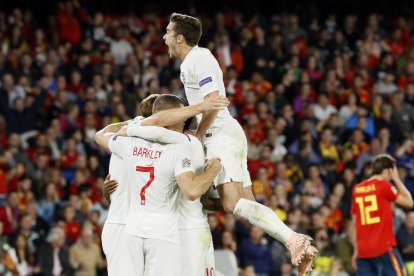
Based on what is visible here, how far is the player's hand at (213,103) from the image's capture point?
8.27 metres

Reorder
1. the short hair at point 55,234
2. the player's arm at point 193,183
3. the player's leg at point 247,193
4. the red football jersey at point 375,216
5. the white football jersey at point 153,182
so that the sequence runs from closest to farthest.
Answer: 1. the player's arm at point 193,183
2. the white football jersey at point 153,182
3. the player's leg at point 247,193
4. the red football jersey at point 375,216
5. the short hair at point 55,234

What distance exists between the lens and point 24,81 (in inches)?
656

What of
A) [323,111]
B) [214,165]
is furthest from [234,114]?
[214,165]

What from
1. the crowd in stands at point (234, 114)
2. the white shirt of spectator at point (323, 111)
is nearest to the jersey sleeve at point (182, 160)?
the crowd in stands at point (234, 114)

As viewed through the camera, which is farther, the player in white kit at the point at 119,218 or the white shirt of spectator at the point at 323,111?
the white shirt of spectator at the point at 323,111

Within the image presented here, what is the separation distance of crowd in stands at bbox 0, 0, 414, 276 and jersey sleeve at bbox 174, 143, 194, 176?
20.4 feet

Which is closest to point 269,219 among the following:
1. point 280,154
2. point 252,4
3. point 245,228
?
point 245,228

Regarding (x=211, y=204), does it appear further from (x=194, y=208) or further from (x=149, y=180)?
(x=149, y=180)

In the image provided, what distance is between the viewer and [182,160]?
26.2 feet

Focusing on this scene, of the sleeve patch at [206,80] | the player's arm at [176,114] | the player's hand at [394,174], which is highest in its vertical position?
the sleeve patch at [206,80]

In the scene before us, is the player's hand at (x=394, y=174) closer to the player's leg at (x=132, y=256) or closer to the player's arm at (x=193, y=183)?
the player's arm at (x=193, y=183)

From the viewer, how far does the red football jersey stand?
1145 cm

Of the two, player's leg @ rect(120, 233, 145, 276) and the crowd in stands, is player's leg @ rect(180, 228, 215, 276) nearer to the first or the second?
player's leg @ rect(120, 233, 145, 276)

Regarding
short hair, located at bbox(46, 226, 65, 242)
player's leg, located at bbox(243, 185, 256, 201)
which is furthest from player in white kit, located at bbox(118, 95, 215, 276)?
short hair, located at bbox(46, 226, 65, 242)
